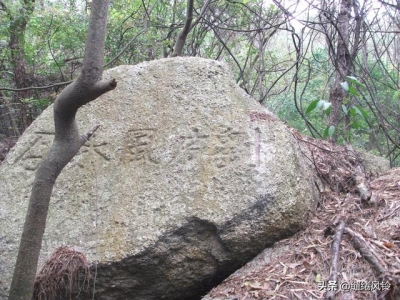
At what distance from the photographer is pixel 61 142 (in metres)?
2.04

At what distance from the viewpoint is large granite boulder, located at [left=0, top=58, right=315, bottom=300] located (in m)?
2.40

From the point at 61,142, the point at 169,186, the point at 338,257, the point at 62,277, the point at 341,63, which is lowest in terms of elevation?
the point at 62,277

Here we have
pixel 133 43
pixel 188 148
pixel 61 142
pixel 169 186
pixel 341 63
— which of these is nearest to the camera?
pixel 61 142

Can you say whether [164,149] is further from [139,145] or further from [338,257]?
[338,257]

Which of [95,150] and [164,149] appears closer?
[164,149]

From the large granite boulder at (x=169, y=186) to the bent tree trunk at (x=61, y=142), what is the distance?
491mm

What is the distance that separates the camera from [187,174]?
2.59 meters

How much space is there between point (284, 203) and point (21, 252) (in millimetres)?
1381

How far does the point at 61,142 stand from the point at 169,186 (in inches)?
29.6

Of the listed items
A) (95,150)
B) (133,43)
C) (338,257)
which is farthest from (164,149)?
(133,43)

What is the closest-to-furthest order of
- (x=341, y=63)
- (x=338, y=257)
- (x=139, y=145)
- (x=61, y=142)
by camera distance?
(x=61, y=142), (x=338, y=257), (x=139, y=145), (x=341, y=63)

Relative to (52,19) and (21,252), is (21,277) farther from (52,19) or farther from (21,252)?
(52,19)

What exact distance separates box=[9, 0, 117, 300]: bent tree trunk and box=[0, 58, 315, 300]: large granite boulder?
1.61ft

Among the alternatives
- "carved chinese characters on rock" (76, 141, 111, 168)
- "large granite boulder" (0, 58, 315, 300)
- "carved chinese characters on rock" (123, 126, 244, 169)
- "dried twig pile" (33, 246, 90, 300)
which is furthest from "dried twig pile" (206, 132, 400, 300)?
"carved chinese characters on rock" (76, 141, 111, 168)
